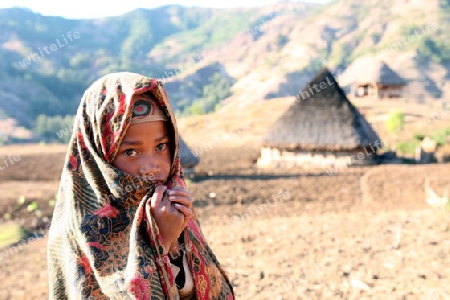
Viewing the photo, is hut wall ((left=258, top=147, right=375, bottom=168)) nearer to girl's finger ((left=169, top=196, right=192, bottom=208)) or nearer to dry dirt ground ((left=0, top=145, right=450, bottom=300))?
dry dirt ground ((left=0, top=145, right=450, bottom=300))

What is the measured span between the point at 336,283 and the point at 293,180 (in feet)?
26.4

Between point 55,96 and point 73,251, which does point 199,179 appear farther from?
point 55,96

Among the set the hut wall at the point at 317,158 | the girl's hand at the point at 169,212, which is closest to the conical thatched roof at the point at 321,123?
the hut wall at the point at 317,158

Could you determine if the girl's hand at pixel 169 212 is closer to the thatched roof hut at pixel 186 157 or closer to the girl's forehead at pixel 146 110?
the girl's forehead at pixel 146 110

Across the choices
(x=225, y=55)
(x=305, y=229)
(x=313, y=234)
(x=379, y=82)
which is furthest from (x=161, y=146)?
(x=225, y=55)

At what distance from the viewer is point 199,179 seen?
13.2 m

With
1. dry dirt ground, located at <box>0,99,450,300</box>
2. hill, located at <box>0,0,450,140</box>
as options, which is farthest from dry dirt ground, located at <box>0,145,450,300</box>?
hill, located at <box>0,0,450,140</box>

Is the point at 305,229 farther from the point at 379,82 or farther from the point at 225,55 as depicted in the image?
the point at 225,55

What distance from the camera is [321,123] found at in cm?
1523

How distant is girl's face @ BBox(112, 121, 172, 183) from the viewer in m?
1.70

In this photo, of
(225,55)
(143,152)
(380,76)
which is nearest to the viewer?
(143,152)

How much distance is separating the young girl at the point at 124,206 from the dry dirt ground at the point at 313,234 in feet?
10.1

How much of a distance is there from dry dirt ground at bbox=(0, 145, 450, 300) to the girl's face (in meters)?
3.15

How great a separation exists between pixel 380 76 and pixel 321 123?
1556 cm
